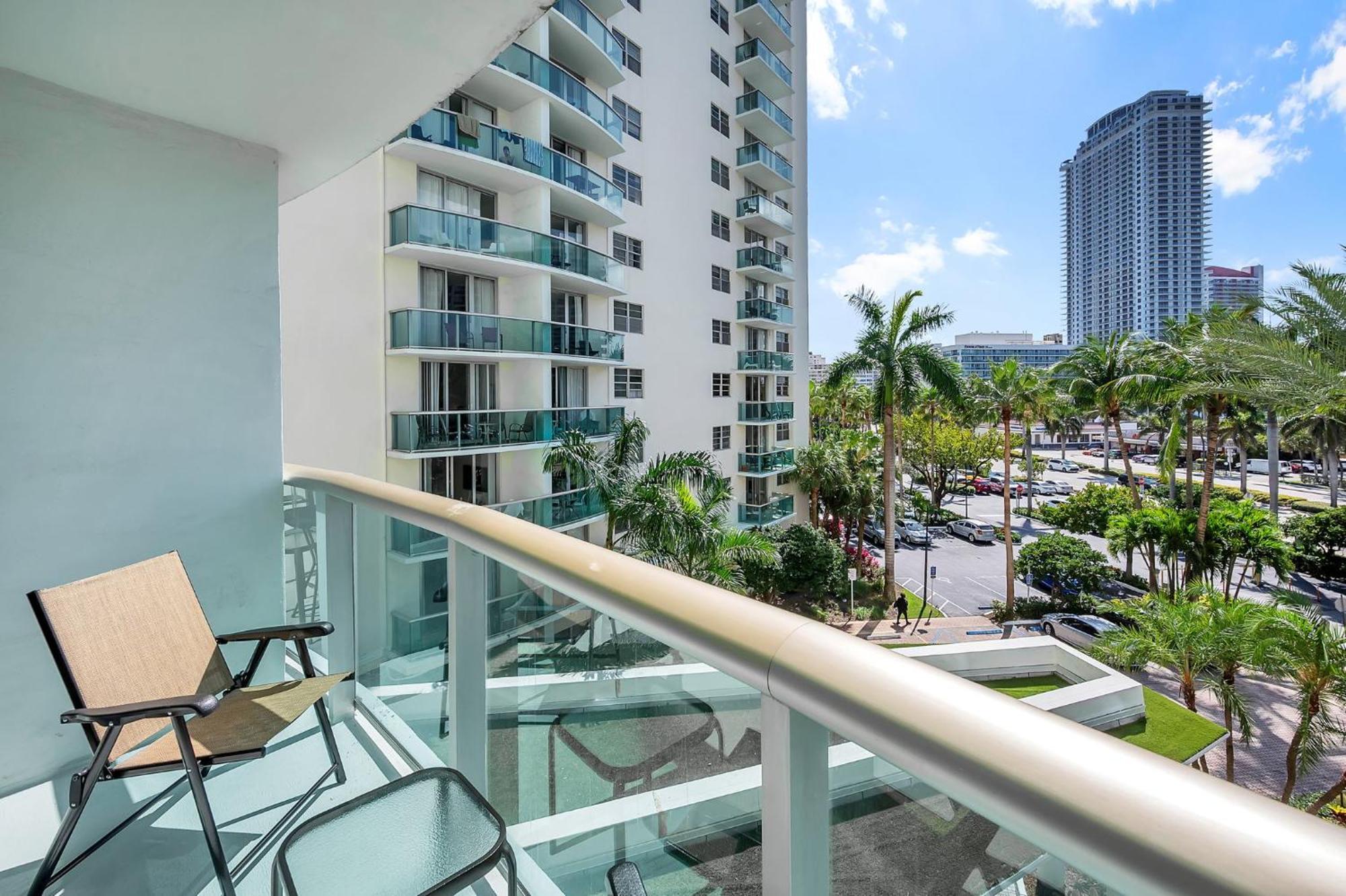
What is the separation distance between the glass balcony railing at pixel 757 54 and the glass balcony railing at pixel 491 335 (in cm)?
1349

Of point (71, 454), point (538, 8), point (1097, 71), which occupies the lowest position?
point (71, 454)

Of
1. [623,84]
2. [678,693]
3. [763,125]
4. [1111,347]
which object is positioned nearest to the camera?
[678,693]

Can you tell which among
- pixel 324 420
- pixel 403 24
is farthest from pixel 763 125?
pixel 403 24

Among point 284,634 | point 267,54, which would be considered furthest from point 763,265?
point 284,634

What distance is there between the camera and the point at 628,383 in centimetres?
1862

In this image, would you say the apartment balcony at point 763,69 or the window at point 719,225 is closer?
the window at point 719,225

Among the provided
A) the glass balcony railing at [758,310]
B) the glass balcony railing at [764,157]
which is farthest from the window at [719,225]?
the glass balcony railing at [758,310]

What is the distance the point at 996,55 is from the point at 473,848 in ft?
210

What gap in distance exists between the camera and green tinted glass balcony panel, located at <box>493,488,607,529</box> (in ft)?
45.5

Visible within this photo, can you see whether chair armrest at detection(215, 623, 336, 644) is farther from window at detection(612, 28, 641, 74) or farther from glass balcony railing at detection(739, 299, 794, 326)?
glass balcony railing at detection(739, 299, 794, 326)

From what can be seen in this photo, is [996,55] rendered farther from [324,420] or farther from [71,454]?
[71,454]

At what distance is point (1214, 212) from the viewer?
247 ft

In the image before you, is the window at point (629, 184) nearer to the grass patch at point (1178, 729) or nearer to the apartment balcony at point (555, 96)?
the apartment balcony at point (555, 96)

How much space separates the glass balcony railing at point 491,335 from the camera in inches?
494
